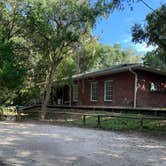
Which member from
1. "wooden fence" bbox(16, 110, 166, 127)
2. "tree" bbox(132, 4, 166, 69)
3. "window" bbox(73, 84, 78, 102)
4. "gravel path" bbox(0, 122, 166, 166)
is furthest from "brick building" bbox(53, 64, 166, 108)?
"gravel path" bbox(0, 122, 166, 166)

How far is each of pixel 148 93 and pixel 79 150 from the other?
1617 centimetres

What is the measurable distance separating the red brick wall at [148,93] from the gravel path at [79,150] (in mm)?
11657

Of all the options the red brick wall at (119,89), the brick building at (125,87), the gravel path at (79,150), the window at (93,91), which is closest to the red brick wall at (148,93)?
the brick building at (125,87)

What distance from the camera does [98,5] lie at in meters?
22.1

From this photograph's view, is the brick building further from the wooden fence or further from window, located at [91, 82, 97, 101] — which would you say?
the wooden fence

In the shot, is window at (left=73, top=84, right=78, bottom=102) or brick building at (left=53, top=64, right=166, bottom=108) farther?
window at (left=73, top=84, right=78, bottom=102)

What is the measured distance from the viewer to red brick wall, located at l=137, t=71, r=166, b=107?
83.1ft

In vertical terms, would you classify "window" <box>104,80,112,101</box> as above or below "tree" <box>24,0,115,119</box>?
below

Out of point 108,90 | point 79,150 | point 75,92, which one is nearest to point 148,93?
point 108,90

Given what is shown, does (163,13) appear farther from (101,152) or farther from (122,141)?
(101,152)

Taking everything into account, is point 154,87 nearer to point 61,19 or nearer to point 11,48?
point 61,19

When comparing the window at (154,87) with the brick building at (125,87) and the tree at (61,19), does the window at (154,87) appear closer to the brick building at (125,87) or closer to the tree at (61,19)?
the brick building at (125,87)

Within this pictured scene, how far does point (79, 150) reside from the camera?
34.4 ft

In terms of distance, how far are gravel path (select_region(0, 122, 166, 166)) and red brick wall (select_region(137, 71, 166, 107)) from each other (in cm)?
1166
